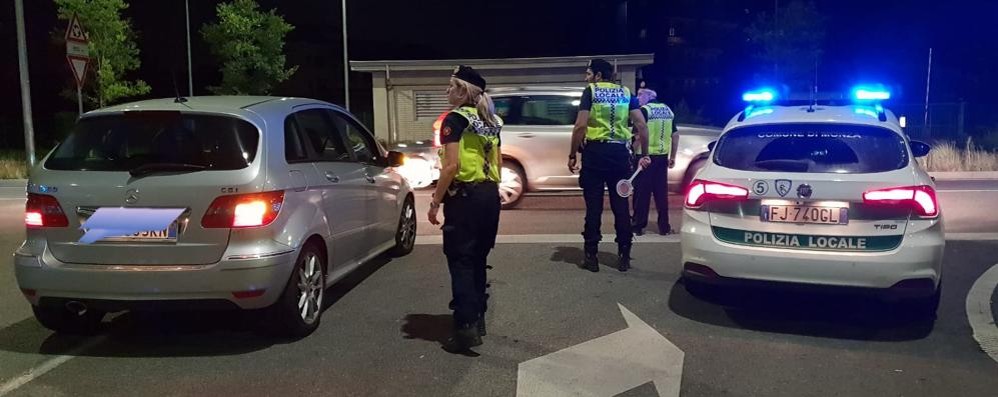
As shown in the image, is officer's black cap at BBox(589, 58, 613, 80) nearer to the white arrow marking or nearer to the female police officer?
the female police officer

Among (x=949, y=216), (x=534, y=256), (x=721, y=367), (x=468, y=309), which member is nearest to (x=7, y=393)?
(x=468, y=309)

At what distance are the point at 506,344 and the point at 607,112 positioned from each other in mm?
2493

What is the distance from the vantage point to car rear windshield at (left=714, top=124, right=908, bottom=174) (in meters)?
5.07

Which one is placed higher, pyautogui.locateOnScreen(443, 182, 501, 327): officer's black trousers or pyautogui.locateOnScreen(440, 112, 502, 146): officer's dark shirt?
pyautogui.locateOnScreen(440, 112, 502, 146): officer's dark shirt

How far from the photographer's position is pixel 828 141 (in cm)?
529

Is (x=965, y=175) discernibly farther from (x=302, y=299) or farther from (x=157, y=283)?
(x=157, y=283)

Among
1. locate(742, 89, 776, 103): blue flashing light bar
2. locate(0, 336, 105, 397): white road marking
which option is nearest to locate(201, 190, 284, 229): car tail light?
locate(0, 336, 105, 397): white road marking

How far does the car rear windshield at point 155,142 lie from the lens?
462 centimetres

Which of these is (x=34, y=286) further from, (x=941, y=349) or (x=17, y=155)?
(x=17, y=155)

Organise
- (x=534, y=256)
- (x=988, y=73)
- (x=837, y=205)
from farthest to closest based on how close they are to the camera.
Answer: (x=988, y=73)
(x=534, y=256)
(x=837, y=205)

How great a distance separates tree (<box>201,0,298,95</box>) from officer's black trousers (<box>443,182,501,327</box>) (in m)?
23.9

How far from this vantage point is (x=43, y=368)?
4500 millimetres

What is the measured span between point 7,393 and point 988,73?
43.0 meters

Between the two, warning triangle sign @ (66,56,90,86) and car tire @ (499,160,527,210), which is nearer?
car tire @ (499,160,527,210)
